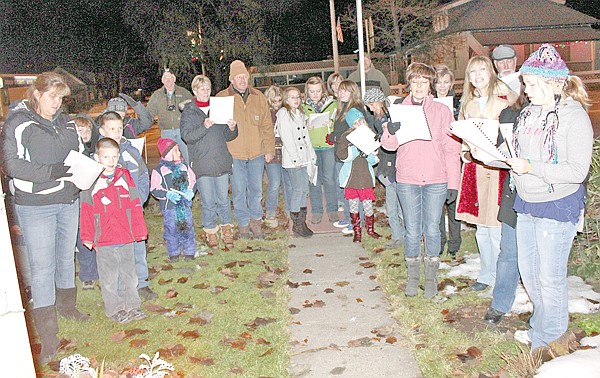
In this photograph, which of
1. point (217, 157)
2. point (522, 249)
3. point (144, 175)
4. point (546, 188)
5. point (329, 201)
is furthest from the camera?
point (329, 201)

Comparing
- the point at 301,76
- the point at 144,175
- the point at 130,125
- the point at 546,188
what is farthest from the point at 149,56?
the point at 546,188

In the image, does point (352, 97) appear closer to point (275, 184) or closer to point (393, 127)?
point (275, 184)

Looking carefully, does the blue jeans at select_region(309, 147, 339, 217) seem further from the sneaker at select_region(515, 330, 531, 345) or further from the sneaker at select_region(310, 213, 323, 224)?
the sneaker at select_region(515, 330, 531, 345)

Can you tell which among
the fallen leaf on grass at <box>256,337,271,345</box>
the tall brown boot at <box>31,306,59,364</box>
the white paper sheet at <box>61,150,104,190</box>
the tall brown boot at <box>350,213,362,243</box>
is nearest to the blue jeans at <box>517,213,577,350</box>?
the fallen leaf on grass at <box>256,337,271,345</box>

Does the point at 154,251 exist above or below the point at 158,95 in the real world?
below

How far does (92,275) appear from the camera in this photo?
6.93 metres

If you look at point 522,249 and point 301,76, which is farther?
point 301,76

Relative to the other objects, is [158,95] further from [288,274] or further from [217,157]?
[288,274]

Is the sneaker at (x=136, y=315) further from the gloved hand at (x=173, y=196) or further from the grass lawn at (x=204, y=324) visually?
the gloved hand at (x=173, y=196)

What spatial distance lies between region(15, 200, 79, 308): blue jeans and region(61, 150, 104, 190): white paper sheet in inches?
10.9

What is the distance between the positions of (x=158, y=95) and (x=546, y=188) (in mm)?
7460

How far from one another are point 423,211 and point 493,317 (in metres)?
1.21

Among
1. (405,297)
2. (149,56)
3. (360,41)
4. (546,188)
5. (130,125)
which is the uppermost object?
(149,56)

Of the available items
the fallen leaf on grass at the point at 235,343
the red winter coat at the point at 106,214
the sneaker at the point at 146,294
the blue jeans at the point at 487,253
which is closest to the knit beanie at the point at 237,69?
the red winter coat at the point at 106,214
